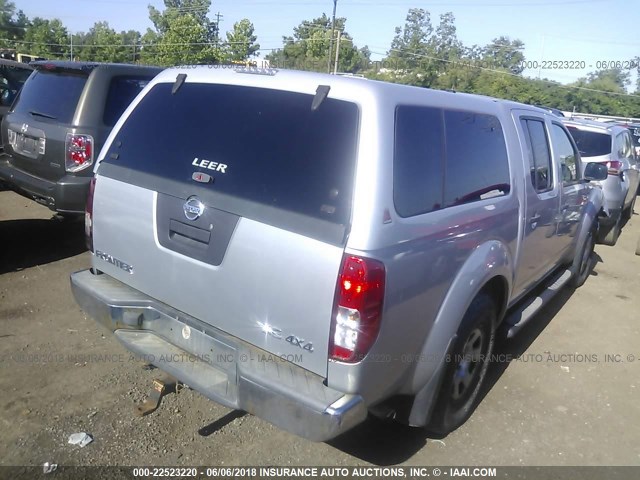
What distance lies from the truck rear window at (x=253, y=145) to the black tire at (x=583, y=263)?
14.3ft

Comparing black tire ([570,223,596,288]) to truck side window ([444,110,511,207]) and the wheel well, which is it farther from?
truck side window ([444,110,511,207])

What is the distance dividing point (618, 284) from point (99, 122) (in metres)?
6.50

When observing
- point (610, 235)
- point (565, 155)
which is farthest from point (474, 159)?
point (610, 235)

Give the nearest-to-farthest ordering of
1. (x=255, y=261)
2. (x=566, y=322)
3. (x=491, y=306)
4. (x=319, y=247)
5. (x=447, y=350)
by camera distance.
→ (x=319, y=247) < (x=255, y=261) < (x=447, y=350) < (x=491, y=306) < (x=566, y=322)

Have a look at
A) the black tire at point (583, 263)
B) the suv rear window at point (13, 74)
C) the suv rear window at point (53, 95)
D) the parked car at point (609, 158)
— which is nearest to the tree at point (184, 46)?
the suv rear window at point (13, 74)

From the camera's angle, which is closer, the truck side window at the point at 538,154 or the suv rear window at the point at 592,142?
the truck side window at the point at 538,154

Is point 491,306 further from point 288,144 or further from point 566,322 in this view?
point 566,322

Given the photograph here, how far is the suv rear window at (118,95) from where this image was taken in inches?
224

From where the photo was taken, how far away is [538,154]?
421 centimetres

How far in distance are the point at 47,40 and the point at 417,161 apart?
92.2 metres

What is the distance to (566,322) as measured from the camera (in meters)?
5.50

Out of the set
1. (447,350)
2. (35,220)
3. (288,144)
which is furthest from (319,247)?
(35,220)

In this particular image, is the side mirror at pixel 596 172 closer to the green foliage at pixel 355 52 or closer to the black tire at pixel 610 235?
the black tire at pixel 610 235

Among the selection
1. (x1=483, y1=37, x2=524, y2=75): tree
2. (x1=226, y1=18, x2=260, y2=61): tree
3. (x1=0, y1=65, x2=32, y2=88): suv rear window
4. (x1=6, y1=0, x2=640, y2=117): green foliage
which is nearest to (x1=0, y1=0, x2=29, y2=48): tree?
(x1=6, y1=0, x2=640, y2=117): green foliage
